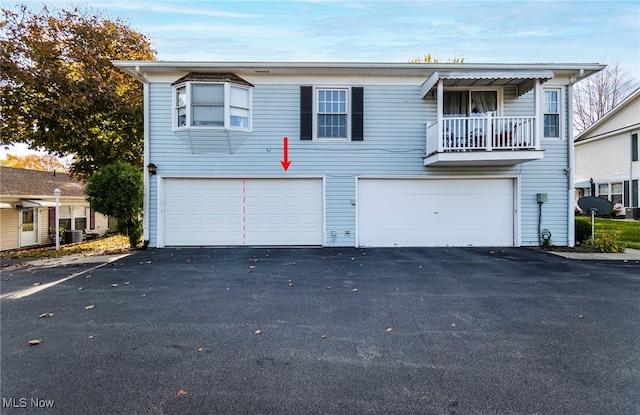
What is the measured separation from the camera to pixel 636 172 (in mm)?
15961

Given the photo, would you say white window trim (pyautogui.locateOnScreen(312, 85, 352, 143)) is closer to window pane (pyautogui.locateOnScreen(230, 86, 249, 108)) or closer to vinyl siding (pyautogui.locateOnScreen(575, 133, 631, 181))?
window pane (pyautogui.locateOnScreen(230, 86, 249, 108))

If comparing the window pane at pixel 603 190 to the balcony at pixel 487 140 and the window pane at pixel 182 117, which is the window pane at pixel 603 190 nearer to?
the balcony at pixel 487 140

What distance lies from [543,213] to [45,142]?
1674cm

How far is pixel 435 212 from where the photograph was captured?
30.2 ft

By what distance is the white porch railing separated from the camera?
814 cm

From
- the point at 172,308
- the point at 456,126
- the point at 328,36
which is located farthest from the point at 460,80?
the point at 172,308

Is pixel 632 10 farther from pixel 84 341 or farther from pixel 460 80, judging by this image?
pixel 84 341

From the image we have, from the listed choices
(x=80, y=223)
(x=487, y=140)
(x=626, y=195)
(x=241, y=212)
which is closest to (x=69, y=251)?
(x=241, y=212)

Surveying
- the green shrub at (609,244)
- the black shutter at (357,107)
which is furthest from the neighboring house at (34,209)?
the green shrub at (609,244)

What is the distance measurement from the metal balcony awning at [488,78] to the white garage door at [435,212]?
8.61 ft

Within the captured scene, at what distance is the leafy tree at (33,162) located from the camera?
2770cm

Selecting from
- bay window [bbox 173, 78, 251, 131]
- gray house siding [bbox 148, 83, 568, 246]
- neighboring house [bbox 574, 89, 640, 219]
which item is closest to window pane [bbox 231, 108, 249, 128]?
bay window [bbox 173, 78, 251, 131]

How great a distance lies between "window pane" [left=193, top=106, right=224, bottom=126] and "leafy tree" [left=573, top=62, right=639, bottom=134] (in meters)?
26.6

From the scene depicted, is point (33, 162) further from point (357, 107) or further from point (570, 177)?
point (570, 177)
